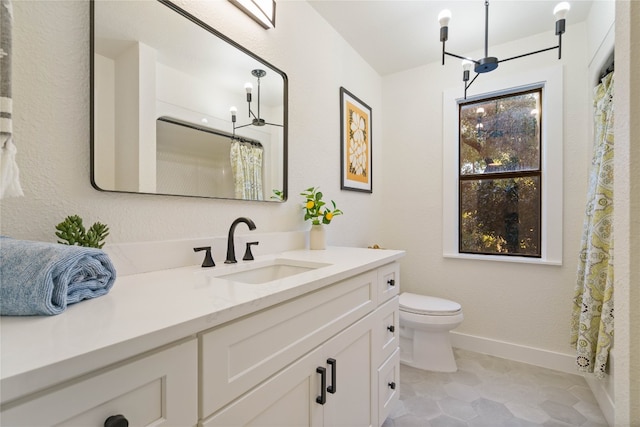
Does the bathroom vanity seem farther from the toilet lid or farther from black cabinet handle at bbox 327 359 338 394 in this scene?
the toilet lid

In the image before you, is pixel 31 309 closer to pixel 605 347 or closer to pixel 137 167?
pixel 137 167

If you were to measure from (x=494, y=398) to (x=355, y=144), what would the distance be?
195 centimetres

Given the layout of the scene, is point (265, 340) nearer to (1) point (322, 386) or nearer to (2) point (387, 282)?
(1) point (322, 386)

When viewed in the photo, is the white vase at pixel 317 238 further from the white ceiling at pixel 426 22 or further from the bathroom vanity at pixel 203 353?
the white ceiling at pixel 426 22

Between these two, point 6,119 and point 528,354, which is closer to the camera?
point 6,119

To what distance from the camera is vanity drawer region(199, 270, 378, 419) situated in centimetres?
63

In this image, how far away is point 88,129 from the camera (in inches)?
36.8

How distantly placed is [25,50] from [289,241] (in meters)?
1.24

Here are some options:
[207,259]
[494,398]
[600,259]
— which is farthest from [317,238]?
[600,259]

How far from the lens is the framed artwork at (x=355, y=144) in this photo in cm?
223

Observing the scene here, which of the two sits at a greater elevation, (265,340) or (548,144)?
(548,144)

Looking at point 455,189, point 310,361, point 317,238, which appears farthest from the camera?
point 455,189

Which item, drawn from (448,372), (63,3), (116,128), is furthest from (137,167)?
(448,372)

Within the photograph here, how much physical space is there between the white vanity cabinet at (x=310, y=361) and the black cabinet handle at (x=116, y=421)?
0.15 m
